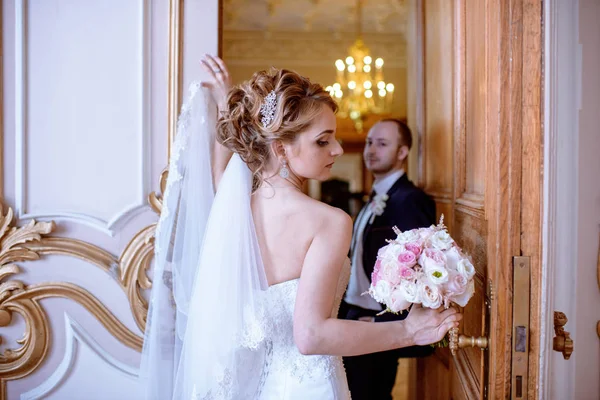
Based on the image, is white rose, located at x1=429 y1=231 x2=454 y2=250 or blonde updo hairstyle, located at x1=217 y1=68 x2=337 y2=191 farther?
blonde updo hairstyle, located at x1=217 y1=68 x2=337 y2=191

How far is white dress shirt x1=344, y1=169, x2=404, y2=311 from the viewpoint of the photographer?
323 cm

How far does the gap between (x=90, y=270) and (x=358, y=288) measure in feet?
5.07

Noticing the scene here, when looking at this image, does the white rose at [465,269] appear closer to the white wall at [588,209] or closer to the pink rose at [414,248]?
the pink rose at [414,248]

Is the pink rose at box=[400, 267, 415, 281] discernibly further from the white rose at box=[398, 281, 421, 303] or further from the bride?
the bride

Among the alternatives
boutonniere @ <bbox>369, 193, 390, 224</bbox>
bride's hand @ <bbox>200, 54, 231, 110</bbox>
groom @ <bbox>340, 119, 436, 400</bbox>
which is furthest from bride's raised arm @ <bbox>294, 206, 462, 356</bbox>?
boutonniere @ <bbox>369, 193, 390, 224</bbox>

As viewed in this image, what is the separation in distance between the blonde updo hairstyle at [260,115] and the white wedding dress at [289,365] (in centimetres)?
43

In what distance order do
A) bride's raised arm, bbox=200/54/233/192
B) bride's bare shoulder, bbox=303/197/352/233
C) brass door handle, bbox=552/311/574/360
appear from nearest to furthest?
brass door handle, bbox=552/311/574/360
bride's bare shoulder, bbox=303/197/352/233
bride's raised arm, bbox=200/54/233/192

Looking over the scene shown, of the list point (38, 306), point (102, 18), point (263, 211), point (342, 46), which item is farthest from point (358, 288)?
point (342, 46)

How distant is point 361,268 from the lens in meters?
3.27

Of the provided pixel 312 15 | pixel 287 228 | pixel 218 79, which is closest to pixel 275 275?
pixel 287 228

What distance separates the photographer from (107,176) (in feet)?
7.76

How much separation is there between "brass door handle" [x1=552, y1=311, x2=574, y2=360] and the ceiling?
19.6ft

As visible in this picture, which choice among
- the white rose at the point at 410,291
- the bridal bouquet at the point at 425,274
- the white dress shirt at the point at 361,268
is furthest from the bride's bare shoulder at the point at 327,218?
the white dress shirt at the point at 361,268

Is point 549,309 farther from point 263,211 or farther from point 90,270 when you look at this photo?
point 90,270
